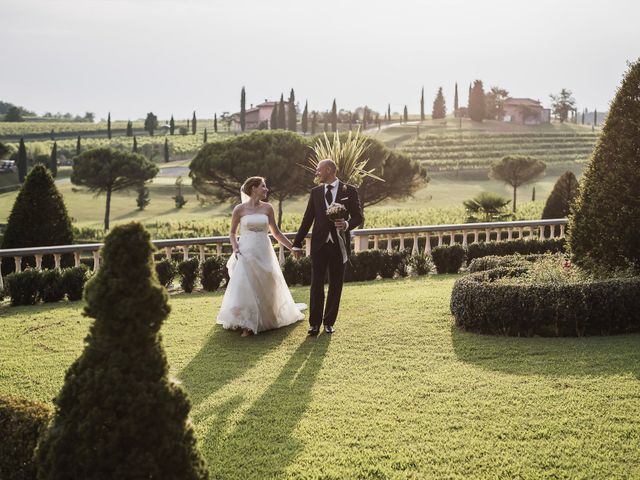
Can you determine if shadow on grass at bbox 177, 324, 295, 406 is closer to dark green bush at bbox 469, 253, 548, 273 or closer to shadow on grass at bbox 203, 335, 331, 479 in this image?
shadow on grass at bbox 203, 335, 331, 479

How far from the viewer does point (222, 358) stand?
26.1 feet

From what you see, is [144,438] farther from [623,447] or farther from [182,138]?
[182,138]

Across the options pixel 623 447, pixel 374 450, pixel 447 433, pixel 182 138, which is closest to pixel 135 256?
pixel 374 450

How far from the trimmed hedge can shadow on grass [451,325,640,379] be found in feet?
0.53

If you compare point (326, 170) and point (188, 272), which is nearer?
point (326, 170)

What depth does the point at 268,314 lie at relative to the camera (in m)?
9.24

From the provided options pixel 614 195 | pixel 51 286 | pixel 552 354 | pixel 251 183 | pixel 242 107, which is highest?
pixel 242 107

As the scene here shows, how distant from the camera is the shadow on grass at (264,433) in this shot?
4.89 meters

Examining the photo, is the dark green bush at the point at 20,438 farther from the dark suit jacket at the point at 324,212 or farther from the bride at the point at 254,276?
the dark suit jacket at the point at 324,212

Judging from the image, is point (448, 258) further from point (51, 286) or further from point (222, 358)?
point (222, 358)

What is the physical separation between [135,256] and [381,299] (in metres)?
7.91

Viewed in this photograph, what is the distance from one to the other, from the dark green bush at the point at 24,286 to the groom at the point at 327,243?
519cm

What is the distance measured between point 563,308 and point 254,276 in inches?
147

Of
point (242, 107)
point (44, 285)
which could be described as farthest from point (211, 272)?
point (242, 107)
